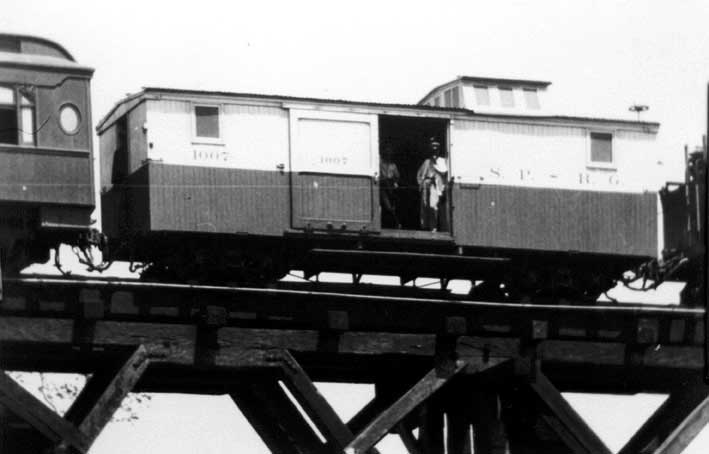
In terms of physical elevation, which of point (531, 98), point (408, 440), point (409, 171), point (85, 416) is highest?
point (531, 98)

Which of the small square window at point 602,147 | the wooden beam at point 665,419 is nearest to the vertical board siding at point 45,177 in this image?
the wooden beam at point 665,419

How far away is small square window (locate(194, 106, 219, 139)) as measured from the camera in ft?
79.9

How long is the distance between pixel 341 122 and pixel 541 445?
18.6 feet

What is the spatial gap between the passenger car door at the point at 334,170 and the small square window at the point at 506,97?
2.53 meters

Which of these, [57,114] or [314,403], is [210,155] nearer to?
[57,114]

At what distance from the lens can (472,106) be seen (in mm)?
26359

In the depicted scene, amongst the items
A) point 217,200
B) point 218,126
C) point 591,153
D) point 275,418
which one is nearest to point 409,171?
point 591,153

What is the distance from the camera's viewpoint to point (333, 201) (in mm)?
24875

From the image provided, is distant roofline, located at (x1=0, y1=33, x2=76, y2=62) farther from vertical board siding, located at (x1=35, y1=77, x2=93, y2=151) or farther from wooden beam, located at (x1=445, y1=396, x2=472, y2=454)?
wooden beam, located at (x1=445, y1=396, x2=472, y2=454)

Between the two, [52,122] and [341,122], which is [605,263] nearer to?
[341,122]

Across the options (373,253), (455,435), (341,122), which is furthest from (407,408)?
(341,122)

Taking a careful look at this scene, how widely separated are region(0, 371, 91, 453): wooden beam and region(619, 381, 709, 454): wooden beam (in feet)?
24.8

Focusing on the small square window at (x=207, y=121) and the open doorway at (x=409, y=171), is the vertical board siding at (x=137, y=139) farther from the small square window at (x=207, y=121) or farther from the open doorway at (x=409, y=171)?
the open doorway at (x=409, y=171)

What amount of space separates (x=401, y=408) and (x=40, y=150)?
5881 mm
